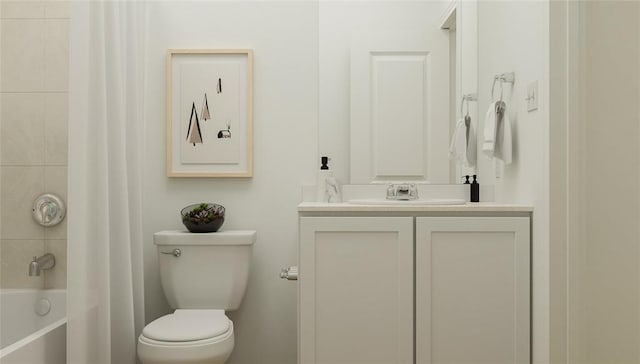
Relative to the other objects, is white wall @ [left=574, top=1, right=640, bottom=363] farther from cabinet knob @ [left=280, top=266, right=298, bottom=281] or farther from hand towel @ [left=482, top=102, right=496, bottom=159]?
cabinet knob @ [left=280, top=266, right=298, bottom=281]

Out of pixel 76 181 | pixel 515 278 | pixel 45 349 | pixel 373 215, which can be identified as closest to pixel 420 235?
pixel 373 215

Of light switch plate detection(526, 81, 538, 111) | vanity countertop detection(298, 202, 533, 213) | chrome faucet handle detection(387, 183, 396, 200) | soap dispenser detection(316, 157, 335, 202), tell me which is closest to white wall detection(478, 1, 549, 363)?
light switch plate detection(526, 81, 538, 111)

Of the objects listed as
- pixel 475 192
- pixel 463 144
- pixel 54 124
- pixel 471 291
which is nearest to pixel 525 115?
pixel 463 144

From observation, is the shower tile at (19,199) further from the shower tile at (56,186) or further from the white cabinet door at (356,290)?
the white cabinet door at (356,290)

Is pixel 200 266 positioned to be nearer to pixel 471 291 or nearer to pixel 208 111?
pixel 208 111

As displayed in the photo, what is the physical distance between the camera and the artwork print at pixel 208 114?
2.54 m

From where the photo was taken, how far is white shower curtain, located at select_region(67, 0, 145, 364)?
1775mm

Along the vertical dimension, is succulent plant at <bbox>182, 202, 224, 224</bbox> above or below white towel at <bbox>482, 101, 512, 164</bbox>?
below

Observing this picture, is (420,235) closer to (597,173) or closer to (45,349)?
(597,173)

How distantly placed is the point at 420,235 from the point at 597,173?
674 mm

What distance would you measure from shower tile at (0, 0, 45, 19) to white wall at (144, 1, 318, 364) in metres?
0.50

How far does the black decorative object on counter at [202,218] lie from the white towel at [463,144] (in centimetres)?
113

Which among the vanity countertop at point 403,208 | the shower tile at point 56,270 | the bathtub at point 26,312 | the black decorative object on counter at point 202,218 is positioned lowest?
the bathtub at point 26,312

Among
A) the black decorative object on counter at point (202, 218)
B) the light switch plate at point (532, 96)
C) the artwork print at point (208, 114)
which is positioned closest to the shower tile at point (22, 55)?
the artwork print at point (208, 114)
